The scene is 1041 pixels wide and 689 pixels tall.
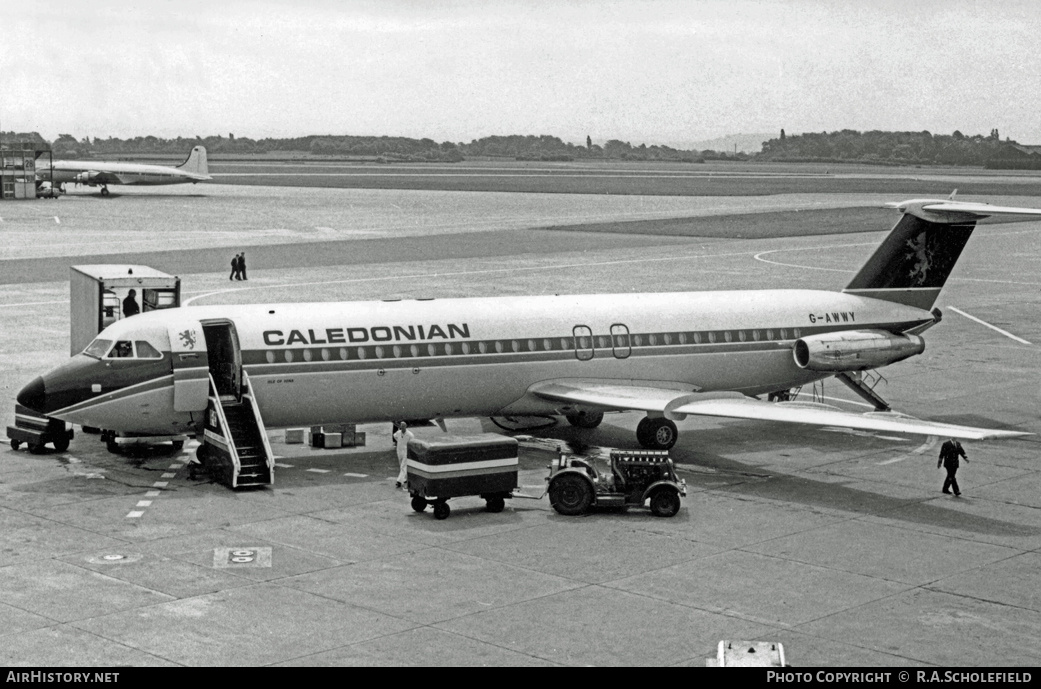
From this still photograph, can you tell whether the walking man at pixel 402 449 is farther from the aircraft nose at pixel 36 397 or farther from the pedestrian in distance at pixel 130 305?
the pedestrian in distance at pixel 130 305

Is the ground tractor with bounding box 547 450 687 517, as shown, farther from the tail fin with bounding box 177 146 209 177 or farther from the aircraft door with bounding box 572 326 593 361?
the tail fin with bounding box 177 146 209 177

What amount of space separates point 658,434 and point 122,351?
13.2 m

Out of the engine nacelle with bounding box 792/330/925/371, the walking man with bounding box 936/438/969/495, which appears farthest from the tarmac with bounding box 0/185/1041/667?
the engine nacelle with bounding box 792/330/925/371

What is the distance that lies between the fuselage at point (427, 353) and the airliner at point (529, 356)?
4 cm

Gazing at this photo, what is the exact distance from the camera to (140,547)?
24750mm

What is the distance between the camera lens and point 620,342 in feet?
114

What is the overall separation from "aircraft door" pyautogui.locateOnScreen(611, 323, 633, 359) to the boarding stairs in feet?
31.1

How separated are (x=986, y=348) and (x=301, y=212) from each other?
81242 millimetres

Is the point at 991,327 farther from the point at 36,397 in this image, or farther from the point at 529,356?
the point at 36,397

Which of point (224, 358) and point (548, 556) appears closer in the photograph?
point (548, 556)

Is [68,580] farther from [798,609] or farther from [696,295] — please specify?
[696,295]

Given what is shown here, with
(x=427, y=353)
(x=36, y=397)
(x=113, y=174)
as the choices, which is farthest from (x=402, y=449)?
(x=113, y=174)

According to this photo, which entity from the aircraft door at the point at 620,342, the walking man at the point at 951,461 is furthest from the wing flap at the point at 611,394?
the walking man at the point at 951,461

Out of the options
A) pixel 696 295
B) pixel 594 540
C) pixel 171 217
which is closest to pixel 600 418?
pixel 696 295
